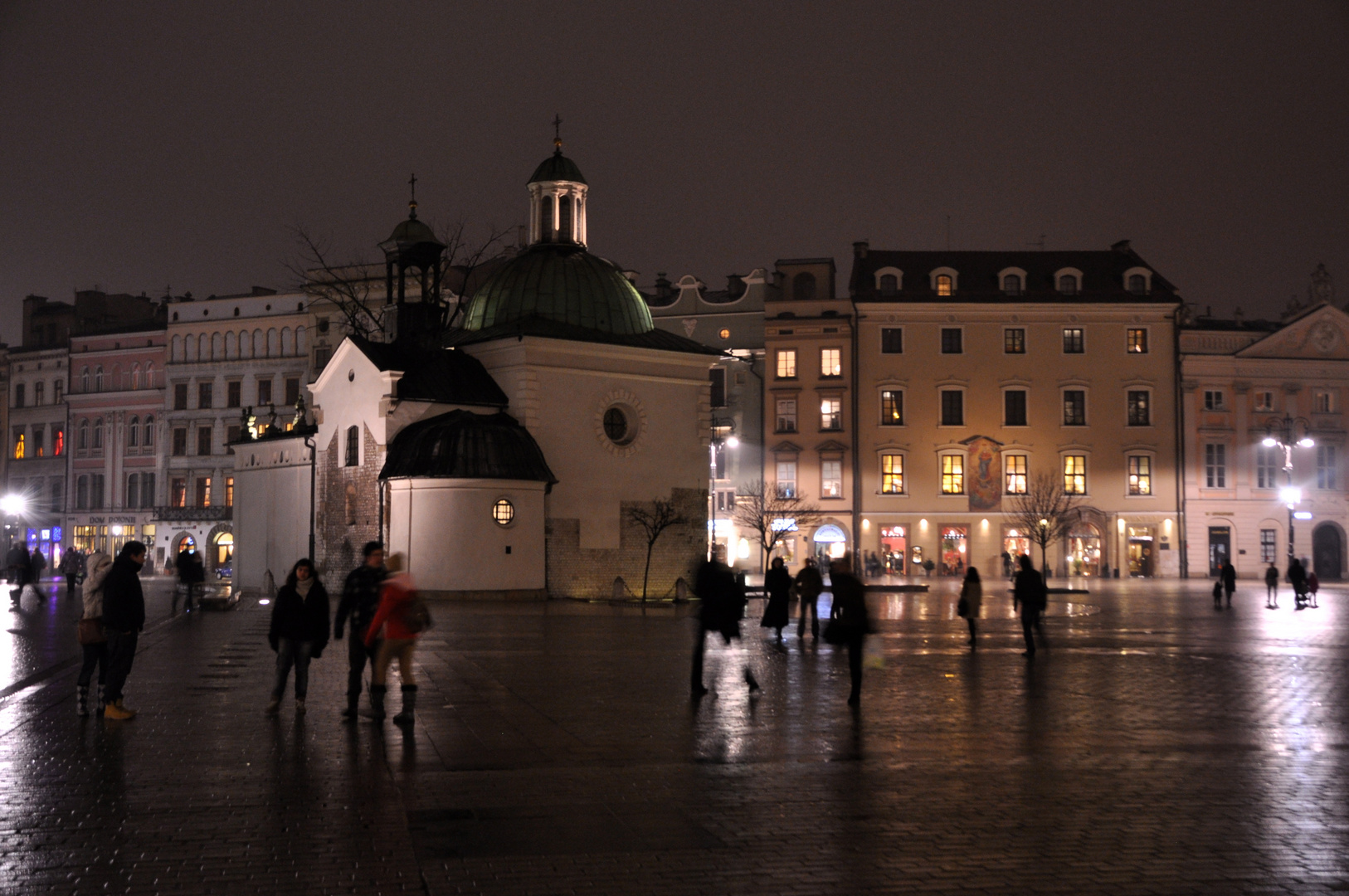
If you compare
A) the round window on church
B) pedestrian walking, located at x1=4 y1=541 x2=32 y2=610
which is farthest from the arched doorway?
pedestrian walking, located at x1=4 y1=541 x2=32 y2=610

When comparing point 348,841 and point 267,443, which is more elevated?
point 267,443

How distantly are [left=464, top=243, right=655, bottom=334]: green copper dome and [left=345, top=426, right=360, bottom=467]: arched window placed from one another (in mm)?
5347

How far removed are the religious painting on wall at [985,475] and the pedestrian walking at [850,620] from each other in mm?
51824

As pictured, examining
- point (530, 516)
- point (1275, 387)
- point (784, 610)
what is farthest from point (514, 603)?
point (1275, 387)

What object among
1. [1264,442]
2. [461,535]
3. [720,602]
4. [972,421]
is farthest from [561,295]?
[1264,442]

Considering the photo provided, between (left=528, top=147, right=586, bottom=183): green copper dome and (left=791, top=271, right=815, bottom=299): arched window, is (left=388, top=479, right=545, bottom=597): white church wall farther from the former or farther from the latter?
(left=791, top=271, right=815, bottom=299): arched window

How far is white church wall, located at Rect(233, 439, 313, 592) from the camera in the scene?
169 ft

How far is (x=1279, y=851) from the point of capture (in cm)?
859

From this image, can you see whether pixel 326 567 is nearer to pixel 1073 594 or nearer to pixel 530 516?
pixel 530 516

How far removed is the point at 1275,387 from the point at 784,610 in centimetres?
5377

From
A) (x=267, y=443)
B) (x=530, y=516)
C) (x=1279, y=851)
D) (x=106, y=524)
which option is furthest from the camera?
(x=106, y=524)

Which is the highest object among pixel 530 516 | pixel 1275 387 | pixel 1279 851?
pixel 1275 387

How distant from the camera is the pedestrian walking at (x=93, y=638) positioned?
14359 mm

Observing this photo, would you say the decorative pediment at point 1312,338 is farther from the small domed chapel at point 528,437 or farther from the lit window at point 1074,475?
the small domed chapel at point 528,437
